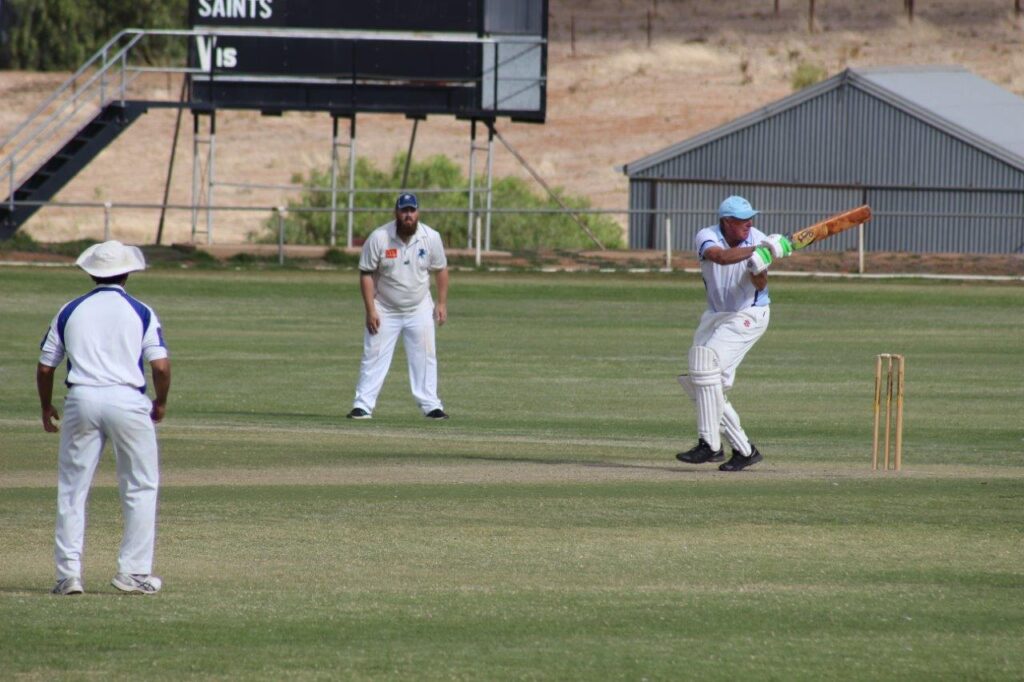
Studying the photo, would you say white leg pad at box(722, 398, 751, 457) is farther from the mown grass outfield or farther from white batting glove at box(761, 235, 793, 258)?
white batting glove at box(761, 235, 793, 258)

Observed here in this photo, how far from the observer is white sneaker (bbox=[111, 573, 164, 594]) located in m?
8.56

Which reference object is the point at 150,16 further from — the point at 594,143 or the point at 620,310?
the point at 620,310

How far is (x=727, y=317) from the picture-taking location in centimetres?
1318

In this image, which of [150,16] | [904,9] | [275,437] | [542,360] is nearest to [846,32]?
[904,9]

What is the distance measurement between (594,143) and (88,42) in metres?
24.6

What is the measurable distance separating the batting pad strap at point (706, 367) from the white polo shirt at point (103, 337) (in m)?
5.46

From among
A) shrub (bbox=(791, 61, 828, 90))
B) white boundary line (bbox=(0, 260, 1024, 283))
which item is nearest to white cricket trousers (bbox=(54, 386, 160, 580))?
white boundary line (bbox=(0, 260, 1024, 283))

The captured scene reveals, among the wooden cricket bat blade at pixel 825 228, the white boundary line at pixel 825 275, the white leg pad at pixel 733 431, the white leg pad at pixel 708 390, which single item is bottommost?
the white leg pad at pixel 733 431

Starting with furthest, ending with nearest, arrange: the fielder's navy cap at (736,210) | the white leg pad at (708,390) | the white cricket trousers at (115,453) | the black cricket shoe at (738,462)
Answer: the black cricket shoe at (738,462) → the white leg pad at (708,390) → the fielder's navy cap at (736,210) → the white cricket trousers at (115,453)

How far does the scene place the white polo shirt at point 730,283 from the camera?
1306cm

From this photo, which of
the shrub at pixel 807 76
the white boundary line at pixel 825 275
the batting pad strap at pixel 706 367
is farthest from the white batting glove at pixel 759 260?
the shrub at pixel 807 76

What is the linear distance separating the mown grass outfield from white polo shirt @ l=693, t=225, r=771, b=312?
3.93 feet

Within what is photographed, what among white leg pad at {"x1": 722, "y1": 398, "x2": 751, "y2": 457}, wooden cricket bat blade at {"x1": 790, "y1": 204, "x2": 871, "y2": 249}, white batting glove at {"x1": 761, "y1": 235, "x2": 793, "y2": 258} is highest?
wooden cricket bat blade at {"x1": 790, "y1": 204, "x2": 871, "y2": 249}

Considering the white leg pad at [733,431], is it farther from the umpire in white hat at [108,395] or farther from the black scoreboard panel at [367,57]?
the black scoreboard panel at [367,57]
